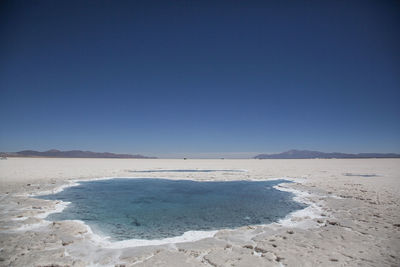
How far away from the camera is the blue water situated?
8521 millimetres

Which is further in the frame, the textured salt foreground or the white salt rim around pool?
the white salt rim around pool

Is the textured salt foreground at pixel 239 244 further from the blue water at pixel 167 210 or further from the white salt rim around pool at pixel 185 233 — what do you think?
the blue water at pixel 167 210

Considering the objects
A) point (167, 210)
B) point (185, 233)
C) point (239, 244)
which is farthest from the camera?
point (167, 210)

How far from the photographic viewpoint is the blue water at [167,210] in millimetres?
8521

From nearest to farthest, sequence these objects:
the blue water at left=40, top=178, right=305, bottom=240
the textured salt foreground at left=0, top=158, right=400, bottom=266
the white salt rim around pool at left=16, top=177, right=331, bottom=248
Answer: the textured salt foreground at left=0, top=158, right=400, bottom=266 < the white salt rim around pool at left=16, top=177, right=331, bottom=248 < the blue water at left=40, top=178, right=305, bottom=240

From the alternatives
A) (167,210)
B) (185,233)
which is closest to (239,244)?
(185,233)

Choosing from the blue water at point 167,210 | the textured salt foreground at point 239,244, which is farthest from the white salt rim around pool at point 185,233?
the blue water at point 167,210

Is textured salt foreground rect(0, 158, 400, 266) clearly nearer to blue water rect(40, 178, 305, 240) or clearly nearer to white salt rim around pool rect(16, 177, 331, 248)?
white salt rim around pool rect(16, 177, 331, 248)

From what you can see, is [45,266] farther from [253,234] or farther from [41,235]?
[253,234]

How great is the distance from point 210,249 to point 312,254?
2.72 meters

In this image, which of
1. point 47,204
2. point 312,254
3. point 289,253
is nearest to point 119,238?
point 289,253

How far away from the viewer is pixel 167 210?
441 inches

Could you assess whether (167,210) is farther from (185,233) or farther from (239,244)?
(239,244)

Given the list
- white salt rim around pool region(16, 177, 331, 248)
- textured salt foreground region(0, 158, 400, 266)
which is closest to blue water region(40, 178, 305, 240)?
white salt rim around pool region(16, 177, 331, 248)
